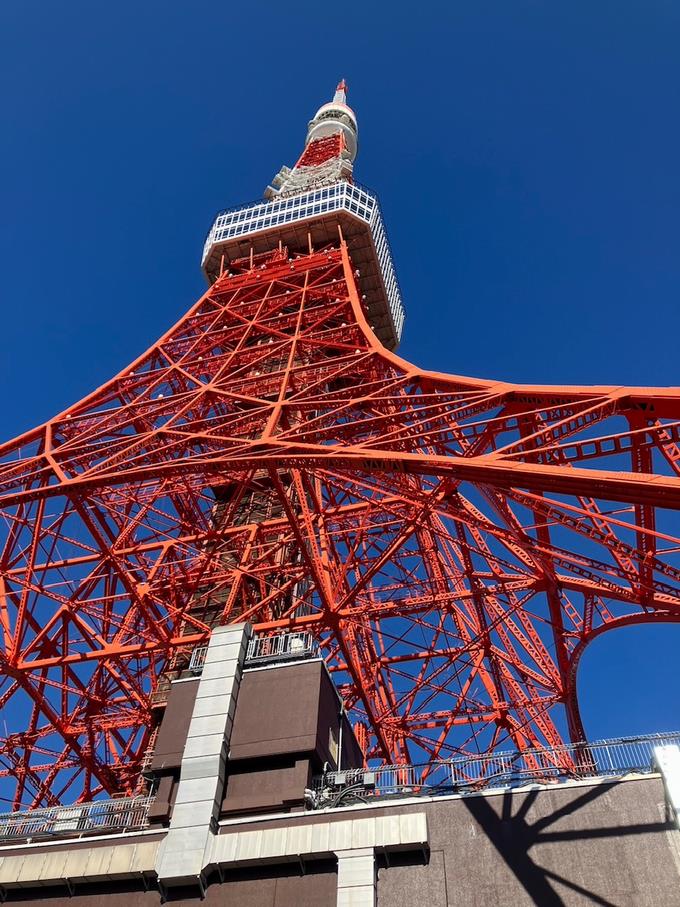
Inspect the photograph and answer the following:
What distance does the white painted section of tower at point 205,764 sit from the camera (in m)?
13.4

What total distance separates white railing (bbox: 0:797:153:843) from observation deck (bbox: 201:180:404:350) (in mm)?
22322

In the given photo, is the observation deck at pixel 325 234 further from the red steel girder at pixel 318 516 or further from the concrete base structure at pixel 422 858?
the concrete base structure at pixel 422 858

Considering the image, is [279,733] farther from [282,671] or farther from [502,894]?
[502,894]

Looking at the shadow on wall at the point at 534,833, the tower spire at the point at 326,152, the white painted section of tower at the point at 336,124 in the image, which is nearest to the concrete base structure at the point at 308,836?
the shadow on wall at the point at 534,833

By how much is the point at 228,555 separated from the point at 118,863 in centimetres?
1282

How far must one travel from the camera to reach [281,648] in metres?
18.0

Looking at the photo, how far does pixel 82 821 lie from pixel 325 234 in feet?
77.9

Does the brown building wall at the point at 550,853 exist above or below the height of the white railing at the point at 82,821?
below

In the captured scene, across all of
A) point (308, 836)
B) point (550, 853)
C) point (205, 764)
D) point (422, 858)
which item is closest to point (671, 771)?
point (550, 853)

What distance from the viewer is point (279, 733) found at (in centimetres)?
1496

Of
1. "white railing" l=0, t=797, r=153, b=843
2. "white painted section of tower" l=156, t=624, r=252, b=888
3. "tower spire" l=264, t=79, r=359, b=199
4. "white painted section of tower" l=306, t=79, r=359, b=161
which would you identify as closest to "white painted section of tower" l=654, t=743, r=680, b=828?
"white painted section of tower" l=156, t=624, r=252, b=888

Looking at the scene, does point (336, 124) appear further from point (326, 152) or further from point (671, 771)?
point (671, 771)

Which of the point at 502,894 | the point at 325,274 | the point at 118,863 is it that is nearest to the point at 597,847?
the point at 502,894

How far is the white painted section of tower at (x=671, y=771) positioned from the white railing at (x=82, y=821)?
353 inches
